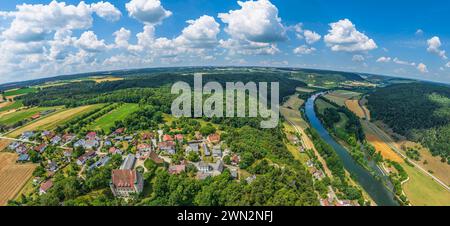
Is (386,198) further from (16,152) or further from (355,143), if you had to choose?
(16,152)

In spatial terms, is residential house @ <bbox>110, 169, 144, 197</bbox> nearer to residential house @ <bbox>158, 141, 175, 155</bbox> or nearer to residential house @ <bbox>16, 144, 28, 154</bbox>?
residential house @ <bbox>158, 141, 175, 155</bbox>

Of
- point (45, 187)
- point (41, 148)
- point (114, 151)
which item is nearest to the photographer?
point (45, 187)

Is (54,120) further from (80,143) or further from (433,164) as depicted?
(433,164)

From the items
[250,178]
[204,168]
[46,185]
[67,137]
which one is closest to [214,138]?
[204,168]

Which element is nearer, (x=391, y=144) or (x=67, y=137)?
(x=67, y=137)

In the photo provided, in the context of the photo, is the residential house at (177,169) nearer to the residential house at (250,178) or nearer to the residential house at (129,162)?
the residential house at (129,162)

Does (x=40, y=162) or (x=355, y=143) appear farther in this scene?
(x=355, y=143)

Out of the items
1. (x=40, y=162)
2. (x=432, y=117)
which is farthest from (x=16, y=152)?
(x=432, y=117)
